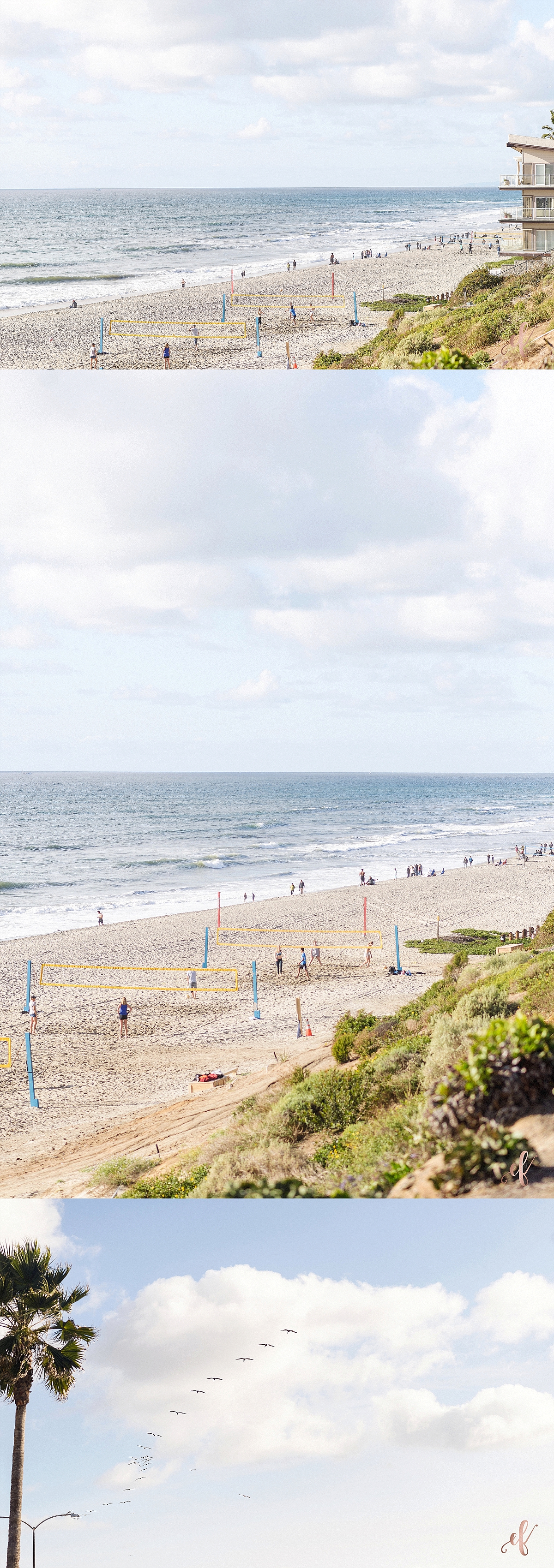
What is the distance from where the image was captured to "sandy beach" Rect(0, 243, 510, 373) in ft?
41.9

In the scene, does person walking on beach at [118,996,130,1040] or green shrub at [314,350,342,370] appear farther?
person walking on beach at [118,996,130,1040]

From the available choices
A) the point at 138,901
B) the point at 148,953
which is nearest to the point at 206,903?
the point at 138,901

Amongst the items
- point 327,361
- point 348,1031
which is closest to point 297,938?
point 348,1031

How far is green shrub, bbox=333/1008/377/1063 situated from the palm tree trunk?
3.78 metres

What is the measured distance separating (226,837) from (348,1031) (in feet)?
107

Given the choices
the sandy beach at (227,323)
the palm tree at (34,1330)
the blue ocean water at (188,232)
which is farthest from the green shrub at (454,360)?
the palm tree at (34,1330)

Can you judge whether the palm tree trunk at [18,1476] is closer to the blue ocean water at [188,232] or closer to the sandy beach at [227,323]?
the sandy beach at [227,323]

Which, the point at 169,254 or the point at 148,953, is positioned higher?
the point at 169,254

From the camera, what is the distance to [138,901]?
2627 cm

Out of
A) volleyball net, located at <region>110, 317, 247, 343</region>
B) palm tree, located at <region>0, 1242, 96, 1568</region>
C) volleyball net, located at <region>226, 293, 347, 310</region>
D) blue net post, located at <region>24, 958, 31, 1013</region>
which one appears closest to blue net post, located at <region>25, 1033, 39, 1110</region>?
blue net post, located at <region>24, 958, 31, 1013</region>

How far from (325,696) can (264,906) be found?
807 centimetres

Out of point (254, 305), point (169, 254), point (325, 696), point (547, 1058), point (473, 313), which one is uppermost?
point (169, 254)

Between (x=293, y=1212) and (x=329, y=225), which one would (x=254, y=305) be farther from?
(x=293, y=1212)

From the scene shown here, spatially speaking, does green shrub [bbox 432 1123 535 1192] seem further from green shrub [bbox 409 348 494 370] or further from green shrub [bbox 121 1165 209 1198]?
green shrub [bbox 409 348 494 370]
